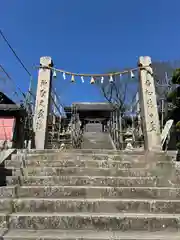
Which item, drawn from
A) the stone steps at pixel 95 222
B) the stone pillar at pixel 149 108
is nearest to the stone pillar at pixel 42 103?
the stone pillar at pixel 149 108

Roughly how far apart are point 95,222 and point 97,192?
2.54ft

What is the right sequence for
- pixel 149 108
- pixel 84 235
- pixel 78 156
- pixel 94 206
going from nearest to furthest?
pixel 84 235, pixel 94 206, pixel 78 156, pixel 149 108

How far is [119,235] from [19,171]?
2.52m

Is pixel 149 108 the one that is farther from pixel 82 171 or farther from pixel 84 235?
pixel 84 235

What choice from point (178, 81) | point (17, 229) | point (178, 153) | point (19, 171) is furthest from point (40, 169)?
point (178, 81)

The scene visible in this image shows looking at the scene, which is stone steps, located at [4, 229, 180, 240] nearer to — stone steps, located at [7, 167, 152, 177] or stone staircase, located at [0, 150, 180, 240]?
stone staircase, located at [0, 150, 180, 240]

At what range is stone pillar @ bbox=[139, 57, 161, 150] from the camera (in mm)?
8195

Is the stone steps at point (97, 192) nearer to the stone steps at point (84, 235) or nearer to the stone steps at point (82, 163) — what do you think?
the stone steps at point (84, 235)

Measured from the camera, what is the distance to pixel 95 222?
3.64 meters

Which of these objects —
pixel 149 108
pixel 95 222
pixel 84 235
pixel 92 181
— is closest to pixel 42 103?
pixel 149 108

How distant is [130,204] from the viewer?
13.2 ft

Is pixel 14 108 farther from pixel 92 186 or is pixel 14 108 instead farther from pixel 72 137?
pixel 92 186

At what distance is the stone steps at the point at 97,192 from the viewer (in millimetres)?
4352

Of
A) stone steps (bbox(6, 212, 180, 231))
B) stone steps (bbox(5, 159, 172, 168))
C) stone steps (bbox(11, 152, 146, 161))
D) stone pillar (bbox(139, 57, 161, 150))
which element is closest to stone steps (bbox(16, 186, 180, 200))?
stone steps (bbox(6, 212, 180, 231))
